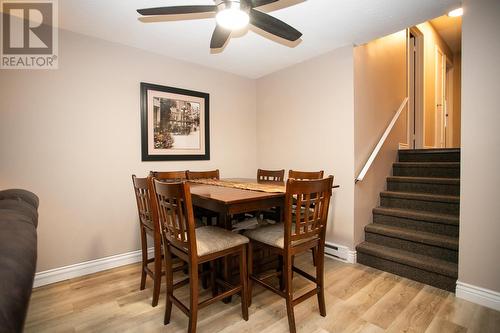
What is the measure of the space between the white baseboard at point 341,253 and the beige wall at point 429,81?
2541 millimetres

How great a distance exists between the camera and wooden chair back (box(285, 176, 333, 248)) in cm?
144

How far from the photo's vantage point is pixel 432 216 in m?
2.42

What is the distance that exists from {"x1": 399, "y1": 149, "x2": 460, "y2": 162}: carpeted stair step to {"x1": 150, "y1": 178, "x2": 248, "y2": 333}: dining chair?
9.19ft

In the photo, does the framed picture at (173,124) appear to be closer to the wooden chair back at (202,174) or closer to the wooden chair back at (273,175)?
the wooden chair back at (202,174)

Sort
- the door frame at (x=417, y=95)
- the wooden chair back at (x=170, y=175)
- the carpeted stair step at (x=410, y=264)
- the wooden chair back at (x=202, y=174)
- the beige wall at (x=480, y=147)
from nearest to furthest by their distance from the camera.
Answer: the beige wall at (x=480, y=147), the carpeted stair step at (x=410, y=264), the wooden chair back at (x=170, y=175), the wooden chair back at (x=202, y=174), the door frame at (x=417, y=95)

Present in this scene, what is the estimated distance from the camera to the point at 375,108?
2.89m

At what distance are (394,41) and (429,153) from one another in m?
1.52

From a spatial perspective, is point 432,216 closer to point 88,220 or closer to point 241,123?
point 241,123

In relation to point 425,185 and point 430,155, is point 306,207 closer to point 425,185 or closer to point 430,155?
point 425,185

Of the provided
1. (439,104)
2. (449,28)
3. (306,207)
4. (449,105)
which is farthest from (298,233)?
(449,105)

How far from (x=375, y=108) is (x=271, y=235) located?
2.11 m

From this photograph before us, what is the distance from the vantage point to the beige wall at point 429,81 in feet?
12.9

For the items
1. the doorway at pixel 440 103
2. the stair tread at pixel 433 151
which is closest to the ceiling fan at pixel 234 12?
the stair tread at pixel 433 151

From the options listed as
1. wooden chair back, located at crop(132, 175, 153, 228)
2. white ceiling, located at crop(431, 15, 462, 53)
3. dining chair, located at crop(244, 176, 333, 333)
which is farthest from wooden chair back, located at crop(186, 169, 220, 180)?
white ceiling, located at crop(431, 15, 462, 53)
